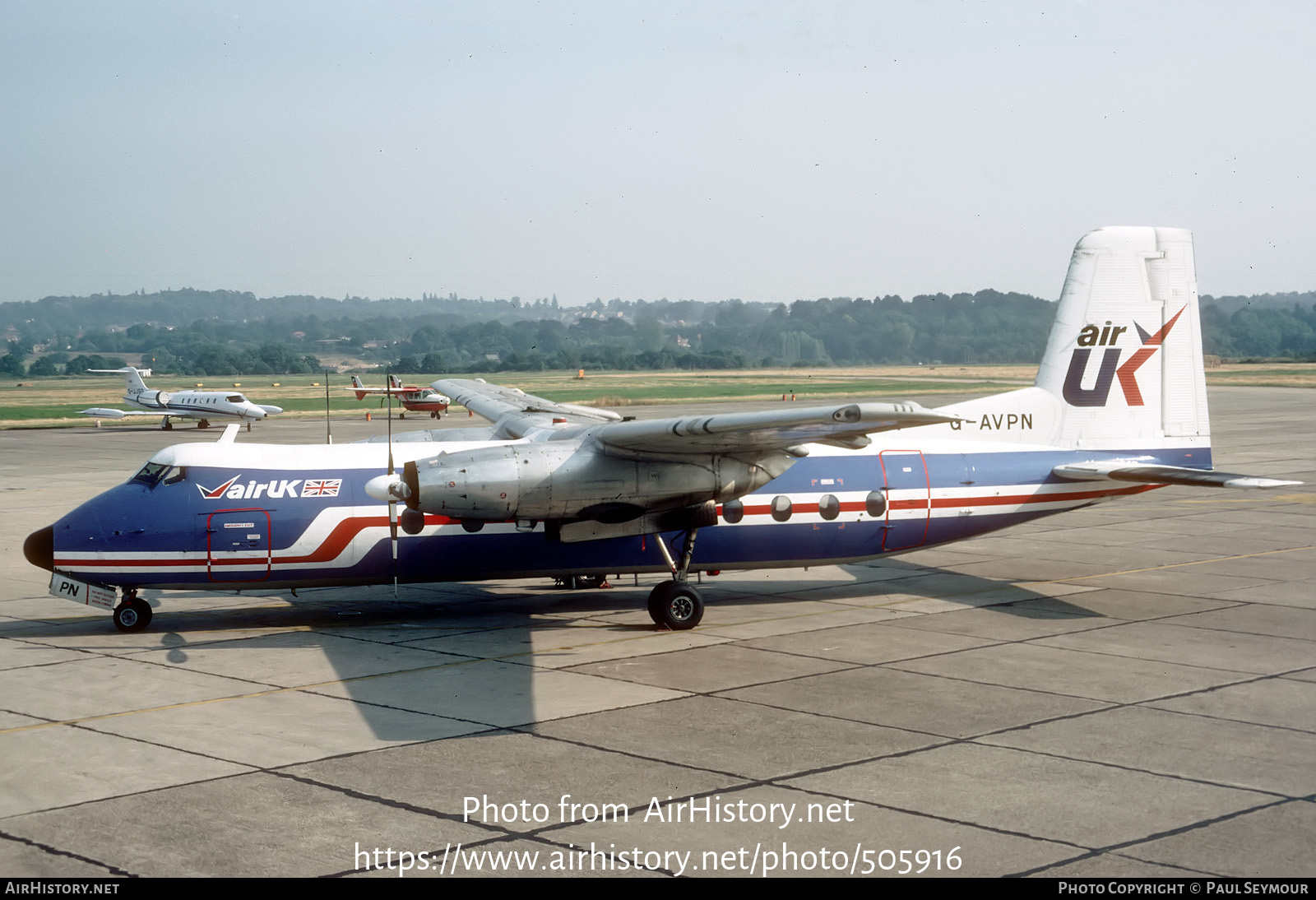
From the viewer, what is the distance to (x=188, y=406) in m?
70.8

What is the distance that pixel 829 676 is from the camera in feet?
53.7

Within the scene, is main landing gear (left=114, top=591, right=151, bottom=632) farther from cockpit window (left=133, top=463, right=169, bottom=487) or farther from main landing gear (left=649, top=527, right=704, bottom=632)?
main landing gear (left=649, top=527, right=704, bottom=632)

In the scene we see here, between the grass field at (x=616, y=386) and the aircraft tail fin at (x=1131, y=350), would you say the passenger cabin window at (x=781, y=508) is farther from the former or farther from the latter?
the grass field at (x=616, y=386)

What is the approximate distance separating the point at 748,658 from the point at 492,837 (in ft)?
24.0

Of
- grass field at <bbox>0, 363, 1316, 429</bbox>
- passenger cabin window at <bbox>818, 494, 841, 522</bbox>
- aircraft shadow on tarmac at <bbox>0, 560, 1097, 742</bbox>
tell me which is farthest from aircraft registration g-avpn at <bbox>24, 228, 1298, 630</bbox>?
grass field at <bbox>0, 363, 1316, 429</bbox>

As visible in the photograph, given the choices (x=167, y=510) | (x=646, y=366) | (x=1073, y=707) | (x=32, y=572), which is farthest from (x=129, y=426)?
(x=646, y=366)

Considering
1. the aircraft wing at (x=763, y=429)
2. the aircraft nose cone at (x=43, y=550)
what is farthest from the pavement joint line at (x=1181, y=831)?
the aircraft nose cone at (x=43, y=550)

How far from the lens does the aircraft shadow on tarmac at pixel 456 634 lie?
50.1 feet

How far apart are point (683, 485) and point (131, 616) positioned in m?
9.15

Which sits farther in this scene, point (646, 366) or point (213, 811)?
point (646, 366)

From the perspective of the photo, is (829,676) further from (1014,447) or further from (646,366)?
(646,366)

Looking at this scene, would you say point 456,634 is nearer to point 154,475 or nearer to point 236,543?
point 236,543

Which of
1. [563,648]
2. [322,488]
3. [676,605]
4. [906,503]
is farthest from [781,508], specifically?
[322,488]

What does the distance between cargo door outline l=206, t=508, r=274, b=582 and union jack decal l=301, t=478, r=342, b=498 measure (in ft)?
2.54
